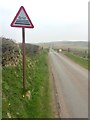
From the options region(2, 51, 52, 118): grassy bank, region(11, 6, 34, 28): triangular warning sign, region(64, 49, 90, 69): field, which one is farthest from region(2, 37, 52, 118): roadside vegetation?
region(64, 49, 90, 69): field

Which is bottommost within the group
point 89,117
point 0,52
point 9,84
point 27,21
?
point 89,117

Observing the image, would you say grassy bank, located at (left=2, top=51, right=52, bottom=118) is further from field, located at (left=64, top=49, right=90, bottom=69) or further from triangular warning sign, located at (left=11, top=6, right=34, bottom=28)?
field, located at (left=64, top=49, right=90, bottom=69)

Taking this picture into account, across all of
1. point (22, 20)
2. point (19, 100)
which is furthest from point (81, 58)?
point (19, 100)

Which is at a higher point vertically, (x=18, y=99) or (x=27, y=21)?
(x=27, y=21)

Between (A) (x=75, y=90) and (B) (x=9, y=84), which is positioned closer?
(B) (x=9, y=84)

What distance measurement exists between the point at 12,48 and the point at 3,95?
5264mm

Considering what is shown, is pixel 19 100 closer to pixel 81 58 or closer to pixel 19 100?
pixel 19 100

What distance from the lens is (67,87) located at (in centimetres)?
1905

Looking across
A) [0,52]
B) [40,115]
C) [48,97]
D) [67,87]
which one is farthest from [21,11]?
[67,87]

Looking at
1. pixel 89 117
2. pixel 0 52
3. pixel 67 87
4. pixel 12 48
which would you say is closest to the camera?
pixel 89 117

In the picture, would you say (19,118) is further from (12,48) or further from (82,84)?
(82,84)

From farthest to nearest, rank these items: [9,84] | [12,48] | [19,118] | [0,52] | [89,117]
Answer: [12,48] → [0,52] → [9,84] → [89,117] → [19,118]

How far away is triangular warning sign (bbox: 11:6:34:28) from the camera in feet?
47.3

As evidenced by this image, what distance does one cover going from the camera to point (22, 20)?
1457 centimetres
